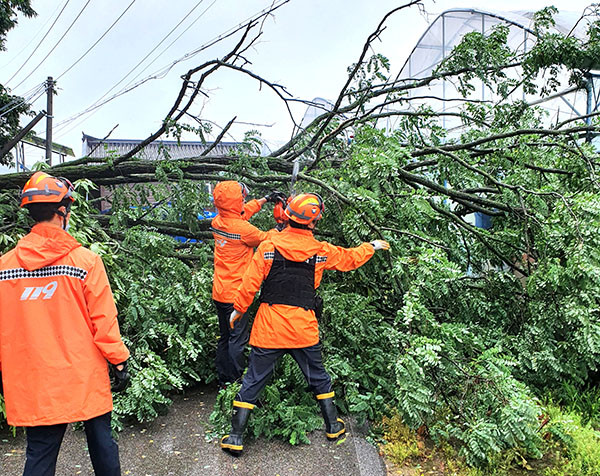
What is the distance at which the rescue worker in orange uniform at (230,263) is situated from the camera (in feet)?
15.2

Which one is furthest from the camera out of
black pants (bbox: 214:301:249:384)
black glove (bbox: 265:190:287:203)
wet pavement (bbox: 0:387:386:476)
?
black glove (bbox: 265:190:287:203)

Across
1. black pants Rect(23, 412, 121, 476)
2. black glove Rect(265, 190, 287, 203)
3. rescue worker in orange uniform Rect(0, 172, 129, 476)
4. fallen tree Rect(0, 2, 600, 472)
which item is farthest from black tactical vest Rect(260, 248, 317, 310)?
black pants Rect(23, 412, 121, 476)

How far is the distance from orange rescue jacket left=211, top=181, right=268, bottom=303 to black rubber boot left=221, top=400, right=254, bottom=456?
117 centimetres

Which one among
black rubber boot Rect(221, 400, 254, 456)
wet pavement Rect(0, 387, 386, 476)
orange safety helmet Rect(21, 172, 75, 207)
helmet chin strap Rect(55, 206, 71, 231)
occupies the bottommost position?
wet pavement Rect(0, 387, 386, 476)

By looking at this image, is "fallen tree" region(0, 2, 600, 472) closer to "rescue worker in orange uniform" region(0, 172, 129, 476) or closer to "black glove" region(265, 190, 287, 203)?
"black glove" region(265, 190, 287, 203)

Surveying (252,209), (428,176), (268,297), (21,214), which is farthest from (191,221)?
(428,176)

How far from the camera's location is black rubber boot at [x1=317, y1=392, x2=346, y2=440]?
383 centimetres

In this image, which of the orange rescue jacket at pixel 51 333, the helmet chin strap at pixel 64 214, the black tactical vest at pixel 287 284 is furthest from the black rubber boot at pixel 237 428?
the helmet chin strap at pixel 64 214

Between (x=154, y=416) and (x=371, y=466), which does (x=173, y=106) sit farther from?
(x=371, y=466)

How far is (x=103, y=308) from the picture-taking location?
262cm

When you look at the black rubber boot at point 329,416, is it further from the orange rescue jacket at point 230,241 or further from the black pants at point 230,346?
the orange rescue jacket at point 230,241

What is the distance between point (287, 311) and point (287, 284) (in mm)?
194

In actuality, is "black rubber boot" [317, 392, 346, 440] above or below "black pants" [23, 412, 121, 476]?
below

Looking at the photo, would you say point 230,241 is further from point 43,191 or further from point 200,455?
point 43,191
